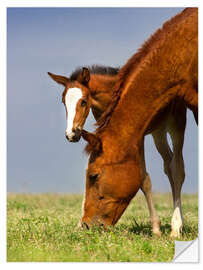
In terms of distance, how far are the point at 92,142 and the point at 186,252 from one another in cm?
151

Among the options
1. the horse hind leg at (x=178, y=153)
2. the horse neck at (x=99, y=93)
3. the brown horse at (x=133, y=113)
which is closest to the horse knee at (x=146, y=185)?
the horse hind leg at (x=178, y=153)

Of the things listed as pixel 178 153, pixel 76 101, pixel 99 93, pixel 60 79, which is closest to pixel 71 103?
pixel 76 101

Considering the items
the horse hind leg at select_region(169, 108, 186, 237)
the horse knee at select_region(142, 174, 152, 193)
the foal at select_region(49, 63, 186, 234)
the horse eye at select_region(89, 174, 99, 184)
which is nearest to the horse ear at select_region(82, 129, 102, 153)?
the horse eye at select_region(89, 174, 99, 184)

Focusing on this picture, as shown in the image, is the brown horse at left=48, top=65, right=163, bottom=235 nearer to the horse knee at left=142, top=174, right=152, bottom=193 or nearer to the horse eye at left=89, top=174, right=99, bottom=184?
the horse knee at left=142, top=174, right=152, bottom=193

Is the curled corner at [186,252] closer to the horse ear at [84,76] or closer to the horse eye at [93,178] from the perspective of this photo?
the horse eye at [93,178]

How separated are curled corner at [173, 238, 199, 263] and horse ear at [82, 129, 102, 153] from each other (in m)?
1.33

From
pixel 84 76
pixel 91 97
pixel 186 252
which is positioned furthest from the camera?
pixel 91 97

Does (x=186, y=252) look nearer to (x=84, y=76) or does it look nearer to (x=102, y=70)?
(x=84, y=76)

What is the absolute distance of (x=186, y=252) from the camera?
5352 mm

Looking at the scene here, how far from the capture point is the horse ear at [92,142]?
18.3 feet

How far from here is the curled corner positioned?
5258mm
